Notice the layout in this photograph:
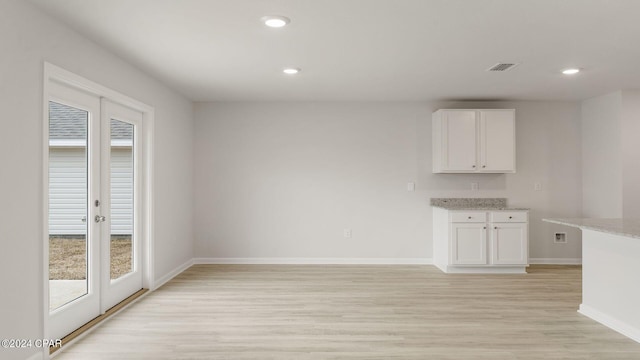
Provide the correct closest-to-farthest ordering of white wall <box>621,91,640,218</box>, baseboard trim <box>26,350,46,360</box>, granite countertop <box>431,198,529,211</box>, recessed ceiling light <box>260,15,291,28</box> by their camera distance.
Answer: baseboard trim <box>26,350,46,360</box> → recessed ceiling light <box>260,15,291,28</box> → white wall <box>621,91,640,218</box> → granite countertop <box>431,198,529,211</box>

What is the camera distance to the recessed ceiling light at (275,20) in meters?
2.87

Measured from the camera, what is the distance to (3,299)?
7.75ft

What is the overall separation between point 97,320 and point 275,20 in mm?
2843

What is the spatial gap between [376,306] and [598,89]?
3.99 m

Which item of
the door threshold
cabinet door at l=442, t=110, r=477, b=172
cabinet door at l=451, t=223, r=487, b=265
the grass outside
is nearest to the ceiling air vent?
cabinet door at l=442, t=110, r=477, b=172

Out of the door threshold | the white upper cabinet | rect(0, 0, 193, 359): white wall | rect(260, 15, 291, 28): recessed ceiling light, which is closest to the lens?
rect(0, 0, 193, 359): white wall

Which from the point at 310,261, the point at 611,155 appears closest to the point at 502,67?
the point at 611,155

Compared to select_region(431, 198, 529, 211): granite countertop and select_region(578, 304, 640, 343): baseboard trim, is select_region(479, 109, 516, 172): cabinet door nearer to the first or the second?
select_region(431, 198, 529, 211): granite countertop

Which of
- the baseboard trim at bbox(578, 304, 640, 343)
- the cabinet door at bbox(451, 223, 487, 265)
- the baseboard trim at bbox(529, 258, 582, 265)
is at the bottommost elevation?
the baseboard trim at bbox(578, 304, 640, 343)

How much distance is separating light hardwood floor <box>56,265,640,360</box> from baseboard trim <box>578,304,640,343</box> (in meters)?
0.06

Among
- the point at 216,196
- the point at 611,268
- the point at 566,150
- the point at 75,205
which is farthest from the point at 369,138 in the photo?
the point at 75,205

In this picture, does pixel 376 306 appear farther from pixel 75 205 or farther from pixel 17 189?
pixel 17 189

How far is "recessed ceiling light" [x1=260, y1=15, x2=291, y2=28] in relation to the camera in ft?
9.40

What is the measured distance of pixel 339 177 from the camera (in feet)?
19.7
